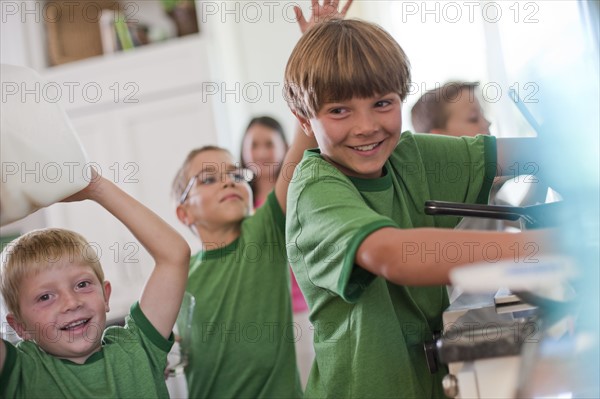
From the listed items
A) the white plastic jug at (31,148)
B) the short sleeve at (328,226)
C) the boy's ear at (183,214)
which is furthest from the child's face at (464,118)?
the white plastic jug at (31,148)

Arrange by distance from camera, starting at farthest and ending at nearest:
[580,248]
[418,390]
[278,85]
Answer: [278,85] → [418,390] → [580,248]

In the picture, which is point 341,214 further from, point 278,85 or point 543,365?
point 278,85

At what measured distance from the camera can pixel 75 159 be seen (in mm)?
1132

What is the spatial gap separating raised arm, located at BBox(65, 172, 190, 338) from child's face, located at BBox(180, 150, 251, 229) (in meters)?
0.41

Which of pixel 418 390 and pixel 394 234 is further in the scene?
pixel 418 390

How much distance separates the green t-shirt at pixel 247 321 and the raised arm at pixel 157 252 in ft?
0.84

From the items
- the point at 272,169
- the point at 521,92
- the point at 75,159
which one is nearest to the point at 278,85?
the point at 272,169

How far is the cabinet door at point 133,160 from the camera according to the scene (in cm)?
319

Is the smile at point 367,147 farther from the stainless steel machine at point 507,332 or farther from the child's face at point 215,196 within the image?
the child's face at point 215,196

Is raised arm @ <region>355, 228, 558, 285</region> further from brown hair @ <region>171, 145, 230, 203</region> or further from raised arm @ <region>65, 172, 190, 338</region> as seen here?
brown hair @ <region>171, 145, 230, 203</region>

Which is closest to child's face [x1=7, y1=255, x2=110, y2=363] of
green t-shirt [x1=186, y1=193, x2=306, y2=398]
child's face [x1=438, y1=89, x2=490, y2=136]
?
green t-shirt [x1=186, y1=193, x2=306, y2=398]

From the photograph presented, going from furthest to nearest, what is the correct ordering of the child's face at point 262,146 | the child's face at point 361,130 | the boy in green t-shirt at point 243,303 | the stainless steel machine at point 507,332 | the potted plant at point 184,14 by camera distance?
the potted plant at point 184,14 → the child's face at point 262,146 → the boy in green t-shirt at point 243,303 → the child's face at point 361,130 → the stainless steel machine at point 507,332

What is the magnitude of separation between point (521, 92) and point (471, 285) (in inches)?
68.2

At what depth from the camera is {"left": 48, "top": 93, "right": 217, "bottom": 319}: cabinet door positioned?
10.5 ft
